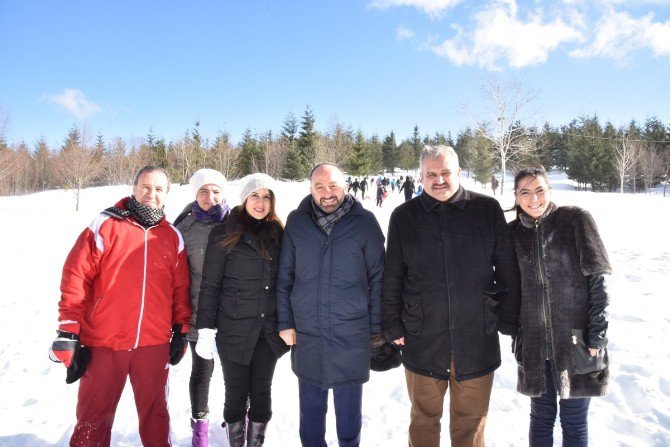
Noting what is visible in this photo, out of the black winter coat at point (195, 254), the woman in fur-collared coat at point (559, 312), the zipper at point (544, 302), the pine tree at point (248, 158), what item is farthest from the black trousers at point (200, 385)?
the pine tree at point (248, 158)

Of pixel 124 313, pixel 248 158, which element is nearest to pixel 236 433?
pixel 124 313

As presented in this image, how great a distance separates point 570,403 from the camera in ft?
7.83

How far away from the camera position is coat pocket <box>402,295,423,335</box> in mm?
2342

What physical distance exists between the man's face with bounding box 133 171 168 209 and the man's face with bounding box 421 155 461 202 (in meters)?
1.96

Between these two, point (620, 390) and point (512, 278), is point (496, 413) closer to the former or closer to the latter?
point (620, 390)

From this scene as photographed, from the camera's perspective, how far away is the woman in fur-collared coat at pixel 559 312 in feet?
7.52

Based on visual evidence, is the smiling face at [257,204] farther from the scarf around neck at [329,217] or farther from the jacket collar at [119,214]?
the jacket collar at [119,214]

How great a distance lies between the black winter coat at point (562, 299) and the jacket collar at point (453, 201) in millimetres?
509

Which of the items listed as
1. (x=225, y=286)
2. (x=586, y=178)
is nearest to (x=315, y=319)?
(x=225, y=286)

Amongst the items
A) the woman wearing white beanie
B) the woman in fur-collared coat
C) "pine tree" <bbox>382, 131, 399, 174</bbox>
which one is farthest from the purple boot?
"pine tree" <bbox>382, 131, 399, 174</bbox>

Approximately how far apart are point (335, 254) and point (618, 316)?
500 cm

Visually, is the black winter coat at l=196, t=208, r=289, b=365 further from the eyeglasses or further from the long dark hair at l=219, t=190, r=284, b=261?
the eyeglasses

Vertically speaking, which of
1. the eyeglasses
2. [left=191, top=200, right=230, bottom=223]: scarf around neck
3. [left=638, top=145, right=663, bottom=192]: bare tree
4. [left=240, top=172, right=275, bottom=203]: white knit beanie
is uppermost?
[left=638, top=145, right=663, bottom=192]: bare tree

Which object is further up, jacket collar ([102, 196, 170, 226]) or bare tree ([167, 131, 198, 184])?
bare tree ([167, 131, 198, 184])
